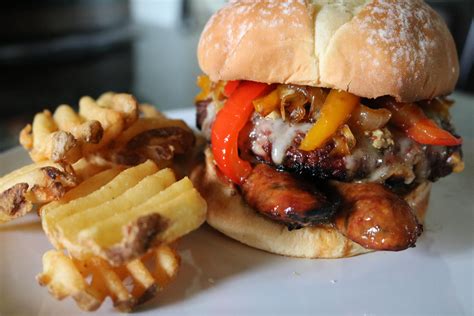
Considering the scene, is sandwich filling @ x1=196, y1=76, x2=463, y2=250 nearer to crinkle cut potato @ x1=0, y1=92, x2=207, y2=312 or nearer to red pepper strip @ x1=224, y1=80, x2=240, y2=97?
red pepper strip @ x1=224, y1=80, x2=240, y2=97

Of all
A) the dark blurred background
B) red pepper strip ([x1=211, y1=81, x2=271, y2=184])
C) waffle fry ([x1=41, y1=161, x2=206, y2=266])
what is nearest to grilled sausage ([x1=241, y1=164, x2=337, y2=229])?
red pepper strip ([x1=211, y1=81, x2=271, y2=184])

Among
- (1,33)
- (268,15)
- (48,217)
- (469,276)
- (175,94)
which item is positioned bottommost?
(175,94)

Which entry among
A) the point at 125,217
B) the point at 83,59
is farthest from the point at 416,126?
the point at 83,59

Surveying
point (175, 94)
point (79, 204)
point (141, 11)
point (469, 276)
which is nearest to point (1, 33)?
point (175, 94)

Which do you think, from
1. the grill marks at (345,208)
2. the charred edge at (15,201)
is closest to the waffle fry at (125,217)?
the charred edge at (15,201)

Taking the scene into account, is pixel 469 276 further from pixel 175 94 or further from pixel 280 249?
pixel 175 94

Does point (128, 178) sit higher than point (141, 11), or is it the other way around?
point (128, 178)

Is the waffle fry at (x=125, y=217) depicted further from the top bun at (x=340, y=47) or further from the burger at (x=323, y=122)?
the top bun at (x=340, y=47)
